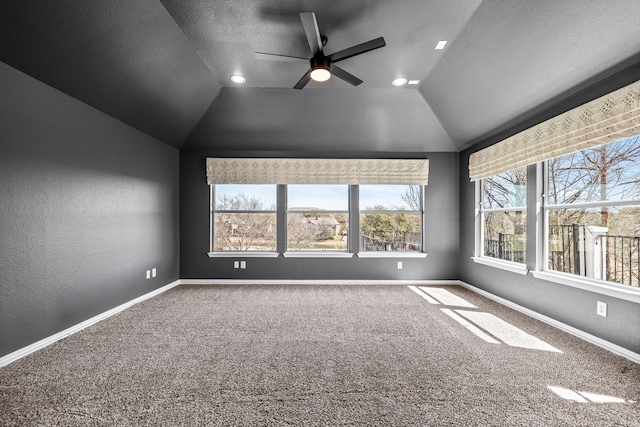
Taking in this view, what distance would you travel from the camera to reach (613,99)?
2.29 m

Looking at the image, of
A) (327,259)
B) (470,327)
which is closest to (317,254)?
(327,259)

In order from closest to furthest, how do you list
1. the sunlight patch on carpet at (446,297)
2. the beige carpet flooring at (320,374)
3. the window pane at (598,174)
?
the beige carpet flooring at (320,374)
the window pane at (598,174)
the sunlight patch on carpet at (446,297)

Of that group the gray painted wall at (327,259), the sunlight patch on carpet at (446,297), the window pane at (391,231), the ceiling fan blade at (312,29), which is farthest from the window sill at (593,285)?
the ceiling fan blade at (312,29)

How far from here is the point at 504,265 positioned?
3676 millimetres

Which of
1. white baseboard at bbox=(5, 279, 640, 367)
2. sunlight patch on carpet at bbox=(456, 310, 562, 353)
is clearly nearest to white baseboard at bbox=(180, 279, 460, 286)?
white baseboard at bbox=(5, 279, 640, 367)

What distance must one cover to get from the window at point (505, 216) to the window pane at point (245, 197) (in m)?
3.41

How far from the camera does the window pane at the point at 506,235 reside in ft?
11.6

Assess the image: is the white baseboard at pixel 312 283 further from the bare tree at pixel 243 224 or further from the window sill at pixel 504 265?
the bare tree at pixel 243 224

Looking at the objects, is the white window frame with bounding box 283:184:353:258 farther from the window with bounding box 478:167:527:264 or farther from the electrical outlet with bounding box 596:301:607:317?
the electrical outlet with bounding box 596:301:607:317

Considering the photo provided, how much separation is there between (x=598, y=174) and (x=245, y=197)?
4.52 m

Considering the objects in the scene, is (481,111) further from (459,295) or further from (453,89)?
(459,295)

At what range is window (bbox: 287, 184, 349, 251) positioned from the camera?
4844mm

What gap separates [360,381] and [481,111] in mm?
3471

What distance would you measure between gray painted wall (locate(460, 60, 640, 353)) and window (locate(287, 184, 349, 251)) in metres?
2.03
